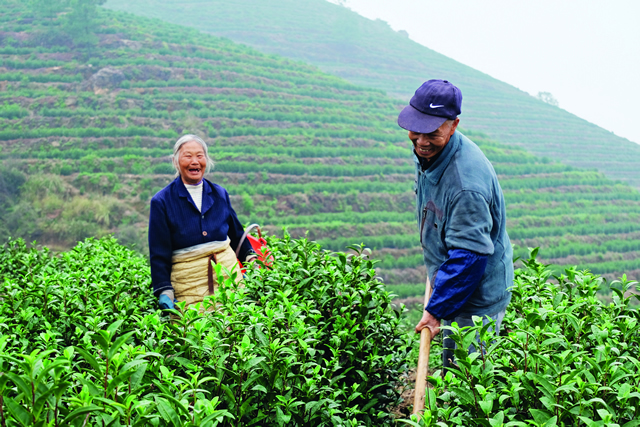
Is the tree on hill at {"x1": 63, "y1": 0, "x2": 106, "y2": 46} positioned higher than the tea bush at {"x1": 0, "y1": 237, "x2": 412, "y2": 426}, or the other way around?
the tree on hill at {"x1": 63, "y1": 0, "x2": 106, "y2": 46}

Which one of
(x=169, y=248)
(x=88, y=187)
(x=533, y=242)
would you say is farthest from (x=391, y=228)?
(x=169, y=248)

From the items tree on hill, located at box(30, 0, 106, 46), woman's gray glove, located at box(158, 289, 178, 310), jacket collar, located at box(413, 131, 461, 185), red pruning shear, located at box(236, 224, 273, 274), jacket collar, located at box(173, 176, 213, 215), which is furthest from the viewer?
tree on hill, located at box(30, 0, 106, 46)

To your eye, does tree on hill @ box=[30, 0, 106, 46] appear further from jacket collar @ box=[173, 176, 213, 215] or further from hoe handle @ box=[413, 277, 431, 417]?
hoe handle @ box=[413, 277, 431, 417]

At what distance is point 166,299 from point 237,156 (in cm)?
2128

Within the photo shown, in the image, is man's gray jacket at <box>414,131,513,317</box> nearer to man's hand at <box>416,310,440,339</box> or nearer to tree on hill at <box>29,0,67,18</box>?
man's hand at <box>416,310,440,339</box>

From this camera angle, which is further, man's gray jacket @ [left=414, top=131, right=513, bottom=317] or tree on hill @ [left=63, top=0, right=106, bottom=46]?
tree on hill @ [left=63, top=0, right=106, bottom=46]

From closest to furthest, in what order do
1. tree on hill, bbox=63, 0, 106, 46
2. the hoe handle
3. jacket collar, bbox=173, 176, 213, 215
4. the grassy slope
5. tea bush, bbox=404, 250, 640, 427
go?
1. tea bush, bbox=404, 250, 640, 427
2. the hoe handle
3. jacket collar, bbox=173, 176, 213, 215
4. tree on hill, bbox=63, 0, 106, 46
5. the grassy slope

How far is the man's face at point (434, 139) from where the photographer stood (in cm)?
222

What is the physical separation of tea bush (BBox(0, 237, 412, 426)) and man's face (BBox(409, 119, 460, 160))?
806 mm

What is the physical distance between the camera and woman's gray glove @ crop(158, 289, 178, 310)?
2955 millimetres

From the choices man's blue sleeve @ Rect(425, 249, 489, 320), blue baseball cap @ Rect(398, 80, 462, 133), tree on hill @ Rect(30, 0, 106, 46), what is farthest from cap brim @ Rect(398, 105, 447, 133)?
tree on hill @ Rect(30, 0, 106, 46)

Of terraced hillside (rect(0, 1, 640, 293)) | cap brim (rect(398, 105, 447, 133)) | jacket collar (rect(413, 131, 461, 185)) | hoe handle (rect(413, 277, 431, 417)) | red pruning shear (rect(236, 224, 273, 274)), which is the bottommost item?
terraced hillside (rect(0, 1, 640, 293))

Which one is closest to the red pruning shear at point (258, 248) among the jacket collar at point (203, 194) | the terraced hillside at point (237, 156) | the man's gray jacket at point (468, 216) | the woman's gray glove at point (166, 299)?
the jacket collar at point (203, 194)

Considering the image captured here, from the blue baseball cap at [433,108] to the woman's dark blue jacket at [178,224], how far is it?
1.56 meters
